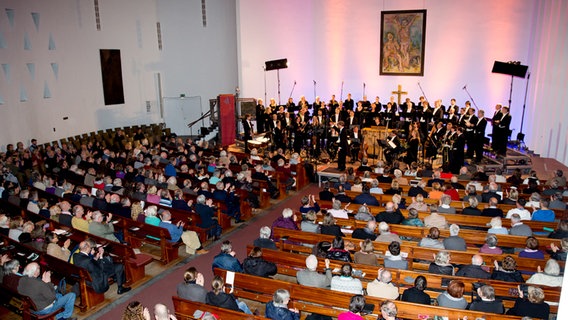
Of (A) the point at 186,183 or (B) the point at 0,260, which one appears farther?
(A) the point at 186,183

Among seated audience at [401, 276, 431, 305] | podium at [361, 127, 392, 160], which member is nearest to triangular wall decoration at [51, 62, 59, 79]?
podium at [361, 127, 392, 160]

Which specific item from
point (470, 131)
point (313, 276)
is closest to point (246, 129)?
point (470, 131)

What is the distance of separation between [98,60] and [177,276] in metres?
13.7

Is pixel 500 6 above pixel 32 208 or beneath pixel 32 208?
above

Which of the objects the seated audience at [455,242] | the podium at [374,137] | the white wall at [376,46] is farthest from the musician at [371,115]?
Result: the seated audience at [455,242]

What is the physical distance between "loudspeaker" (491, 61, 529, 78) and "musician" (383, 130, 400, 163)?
4.97 meters

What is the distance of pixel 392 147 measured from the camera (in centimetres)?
1447

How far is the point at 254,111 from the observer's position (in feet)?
67.2

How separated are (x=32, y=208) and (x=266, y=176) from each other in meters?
5.37

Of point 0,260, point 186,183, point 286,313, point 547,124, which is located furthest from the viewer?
point 547,124

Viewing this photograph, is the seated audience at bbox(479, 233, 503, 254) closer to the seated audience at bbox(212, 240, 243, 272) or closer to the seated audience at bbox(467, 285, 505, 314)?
the seated audience at bbox(467, 285, 505, 314)

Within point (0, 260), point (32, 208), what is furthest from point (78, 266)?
point (32, 208)

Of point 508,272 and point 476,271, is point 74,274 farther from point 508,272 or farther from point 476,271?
point 508,272

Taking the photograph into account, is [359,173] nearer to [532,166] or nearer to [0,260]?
[532,166]
